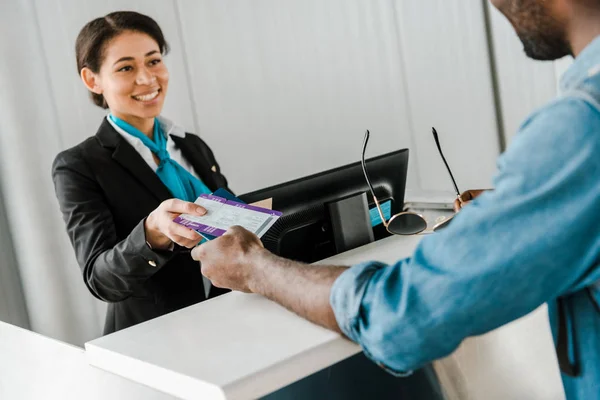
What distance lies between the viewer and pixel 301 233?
1.71m

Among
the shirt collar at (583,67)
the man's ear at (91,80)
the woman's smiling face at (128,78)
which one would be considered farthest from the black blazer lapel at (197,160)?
the shirt collar at (583,67)

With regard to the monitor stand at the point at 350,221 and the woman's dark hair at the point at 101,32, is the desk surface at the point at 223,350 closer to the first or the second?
the monitor stand at the point at 350,221

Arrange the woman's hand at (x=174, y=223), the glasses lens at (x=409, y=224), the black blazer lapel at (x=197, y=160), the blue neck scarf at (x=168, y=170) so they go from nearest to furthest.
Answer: the woman's hand at (x=174, y=223), the glasses lens at (x=409, y=224), the blue neck scarf at (x=168, y=170), the black blazer lapel at (x=197, y=160)

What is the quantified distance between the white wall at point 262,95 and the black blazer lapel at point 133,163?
0.86 meters

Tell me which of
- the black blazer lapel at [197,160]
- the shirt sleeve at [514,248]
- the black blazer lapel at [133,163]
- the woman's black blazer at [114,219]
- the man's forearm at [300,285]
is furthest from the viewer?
the black blazer lapel at [197,160]

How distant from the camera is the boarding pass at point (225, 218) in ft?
4.77

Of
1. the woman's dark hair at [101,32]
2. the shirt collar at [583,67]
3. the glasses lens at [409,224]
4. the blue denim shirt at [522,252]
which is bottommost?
the glasses lens at [409,224]

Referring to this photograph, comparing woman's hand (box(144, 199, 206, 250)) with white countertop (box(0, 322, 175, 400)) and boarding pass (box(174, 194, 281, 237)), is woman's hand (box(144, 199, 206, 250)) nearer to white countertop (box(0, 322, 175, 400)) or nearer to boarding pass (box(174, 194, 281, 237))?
boarding pass (box(174, 194, 281, 237))

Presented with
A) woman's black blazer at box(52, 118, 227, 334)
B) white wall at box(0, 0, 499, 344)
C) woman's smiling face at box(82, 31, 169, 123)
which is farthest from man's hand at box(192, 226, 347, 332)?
Answer: white wall at box(0, 0, 499, 344)

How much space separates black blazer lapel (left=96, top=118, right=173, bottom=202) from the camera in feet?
7.42

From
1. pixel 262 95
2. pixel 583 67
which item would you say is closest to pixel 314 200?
pixel 583 67

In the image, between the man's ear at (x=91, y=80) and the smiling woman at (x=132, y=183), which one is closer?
the smiling woman at (x=132, y=183)

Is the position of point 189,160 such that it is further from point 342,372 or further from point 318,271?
point 318,271

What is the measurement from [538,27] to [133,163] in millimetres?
1597
